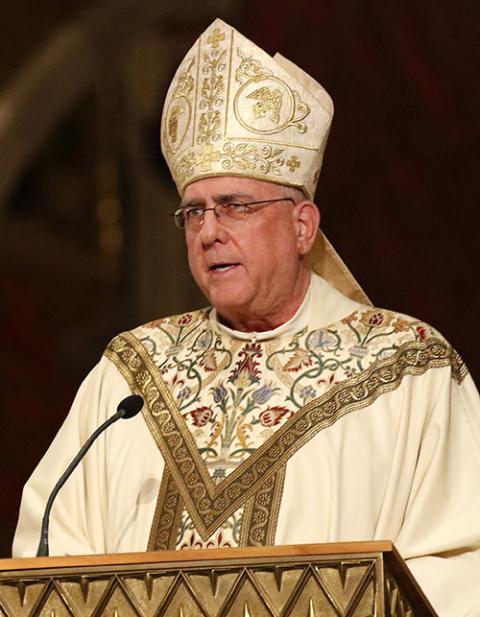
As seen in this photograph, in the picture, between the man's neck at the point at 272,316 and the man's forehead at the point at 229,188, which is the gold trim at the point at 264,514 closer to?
the man's neck at the point at 272,316

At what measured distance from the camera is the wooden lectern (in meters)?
4.51

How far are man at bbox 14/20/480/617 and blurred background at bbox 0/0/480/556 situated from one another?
1.74 metres

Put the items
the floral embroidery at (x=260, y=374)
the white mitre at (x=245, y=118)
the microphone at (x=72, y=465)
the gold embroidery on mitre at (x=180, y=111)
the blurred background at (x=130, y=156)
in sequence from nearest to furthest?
the microphone at (x=72, y=465) → the floral embroidery at (x=260, y=374) → the white mitre at (x=245, y=118) → the gold embroidery on mitre at (x=180, y=111) → the blurred background at (x=130, y=156)

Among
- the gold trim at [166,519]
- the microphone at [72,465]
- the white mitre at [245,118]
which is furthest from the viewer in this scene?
the white mitre at [245,118]

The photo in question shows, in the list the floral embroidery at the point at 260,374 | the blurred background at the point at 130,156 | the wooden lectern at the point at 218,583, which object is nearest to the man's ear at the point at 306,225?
the floral embroidery at the point at 260,374

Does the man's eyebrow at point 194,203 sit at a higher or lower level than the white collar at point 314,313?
higher

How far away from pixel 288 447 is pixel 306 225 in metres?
0.66

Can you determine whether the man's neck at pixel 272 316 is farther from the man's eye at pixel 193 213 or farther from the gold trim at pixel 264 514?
the gold trim at pixel 264 514

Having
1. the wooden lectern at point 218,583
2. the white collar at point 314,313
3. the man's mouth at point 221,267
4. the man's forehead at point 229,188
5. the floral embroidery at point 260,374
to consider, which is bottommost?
the wooden lectern at point 218,583

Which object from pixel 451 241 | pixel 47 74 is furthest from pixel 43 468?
pixel 47 74

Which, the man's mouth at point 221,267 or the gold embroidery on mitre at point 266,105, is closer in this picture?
the man's mouth at point 221,267

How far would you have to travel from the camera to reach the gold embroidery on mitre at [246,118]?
5.88m

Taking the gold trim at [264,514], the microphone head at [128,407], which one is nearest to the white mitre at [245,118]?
the gold trim at [264,514]

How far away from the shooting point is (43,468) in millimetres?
5871
